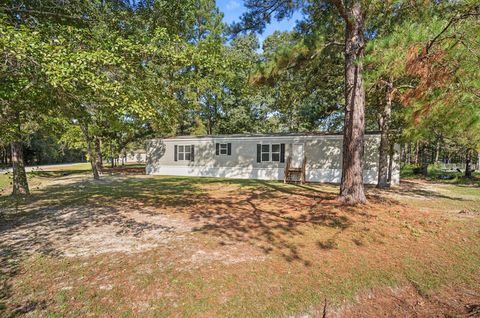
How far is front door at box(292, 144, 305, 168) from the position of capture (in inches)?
579

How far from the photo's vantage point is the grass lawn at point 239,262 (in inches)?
118

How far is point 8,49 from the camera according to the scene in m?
3.29

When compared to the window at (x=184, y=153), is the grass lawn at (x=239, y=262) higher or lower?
lower

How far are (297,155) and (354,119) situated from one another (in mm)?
7449

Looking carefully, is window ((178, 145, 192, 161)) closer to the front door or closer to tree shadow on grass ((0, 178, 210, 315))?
the front door

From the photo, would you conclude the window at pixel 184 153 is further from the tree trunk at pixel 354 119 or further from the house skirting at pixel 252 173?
the tree trunk at pixel 354 119

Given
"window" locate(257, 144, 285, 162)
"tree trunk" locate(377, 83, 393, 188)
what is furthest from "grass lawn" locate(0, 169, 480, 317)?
"window" locate(257, 144, 285, 162)

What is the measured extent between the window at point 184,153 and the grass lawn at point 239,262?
34.7 ft

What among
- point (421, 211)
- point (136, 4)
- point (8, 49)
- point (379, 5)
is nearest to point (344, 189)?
point (421, 211)

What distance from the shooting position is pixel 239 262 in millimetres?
3963

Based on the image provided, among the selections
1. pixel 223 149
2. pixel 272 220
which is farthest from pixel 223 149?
pixel 272 220

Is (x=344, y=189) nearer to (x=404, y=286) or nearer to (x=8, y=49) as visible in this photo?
(x=404, y=286)

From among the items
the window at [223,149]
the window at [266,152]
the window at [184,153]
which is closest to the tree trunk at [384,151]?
the window at [266,152]

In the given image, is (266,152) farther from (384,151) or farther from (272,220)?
(272,220)
